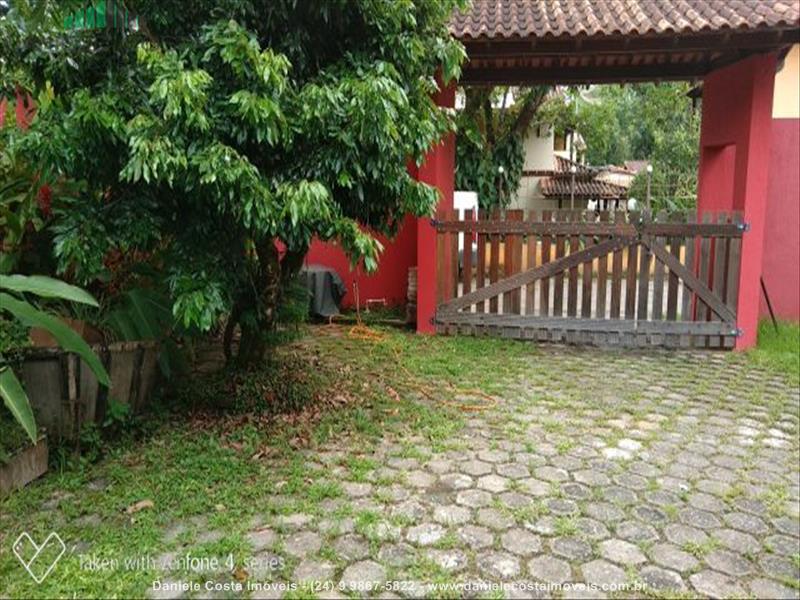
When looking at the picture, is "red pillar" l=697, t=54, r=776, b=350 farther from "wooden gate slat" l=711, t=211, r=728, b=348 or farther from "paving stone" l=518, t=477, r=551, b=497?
"paving stone" l=518, t=477, r=551, b=497

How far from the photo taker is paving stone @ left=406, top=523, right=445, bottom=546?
9.25ft

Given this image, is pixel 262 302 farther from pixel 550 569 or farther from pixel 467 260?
pixel 467 260

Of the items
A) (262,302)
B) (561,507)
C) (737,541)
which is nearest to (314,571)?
(561,507)

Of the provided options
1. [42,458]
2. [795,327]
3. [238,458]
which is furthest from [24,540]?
[795,327]

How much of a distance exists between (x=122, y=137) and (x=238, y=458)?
1831 millimetres

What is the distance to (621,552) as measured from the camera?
2758 millimetres

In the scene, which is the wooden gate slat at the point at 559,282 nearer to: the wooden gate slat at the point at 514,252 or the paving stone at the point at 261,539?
the wooden gate slat at the point at 514,252

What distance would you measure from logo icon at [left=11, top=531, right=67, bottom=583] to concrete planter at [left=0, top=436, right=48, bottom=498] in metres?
0.43

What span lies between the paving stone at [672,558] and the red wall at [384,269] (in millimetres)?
5690

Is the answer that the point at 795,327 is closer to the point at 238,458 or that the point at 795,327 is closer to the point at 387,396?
the point at 387,396

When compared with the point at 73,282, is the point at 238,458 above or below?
below

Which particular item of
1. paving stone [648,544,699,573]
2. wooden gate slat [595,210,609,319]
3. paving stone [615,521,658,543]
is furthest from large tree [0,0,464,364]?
wooden gate slat [595,210,609,319]

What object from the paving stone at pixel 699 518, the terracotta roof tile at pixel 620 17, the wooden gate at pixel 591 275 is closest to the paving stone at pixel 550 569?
the paving stone at pixel 699 518

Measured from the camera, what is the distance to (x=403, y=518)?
302 centimetres
